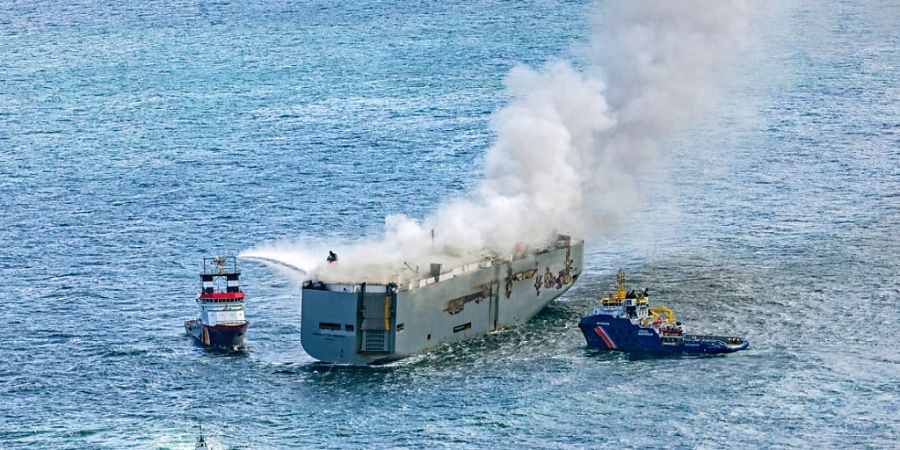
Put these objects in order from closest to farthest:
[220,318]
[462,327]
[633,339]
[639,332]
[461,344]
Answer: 1. [639,332]
2. [633,339]
3. [220,318]
4. [461,344]
5. [462,327]

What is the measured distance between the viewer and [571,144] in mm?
165250

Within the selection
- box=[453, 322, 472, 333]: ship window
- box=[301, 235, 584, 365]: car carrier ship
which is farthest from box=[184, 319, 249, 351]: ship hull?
box=[453, 322, 472, 333]: ship window

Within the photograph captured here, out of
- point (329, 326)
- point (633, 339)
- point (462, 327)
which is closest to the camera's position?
point (329, 326)

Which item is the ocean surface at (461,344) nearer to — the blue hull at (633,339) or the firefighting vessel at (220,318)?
the blue hull at (633,339)

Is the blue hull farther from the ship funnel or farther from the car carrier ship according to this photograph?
the car carrier ship

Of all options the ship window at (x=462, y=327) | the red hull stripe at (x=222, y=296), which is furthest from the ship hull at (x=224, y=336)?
the ship window at (x=462, y=327)

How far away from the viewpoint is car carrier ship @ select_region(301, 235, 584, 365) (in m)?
144

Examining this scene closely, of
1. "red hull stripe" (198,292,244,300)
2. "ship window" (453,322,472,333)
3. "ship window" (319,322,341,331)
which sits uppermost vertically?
"red hull stripe" (198,292,244,300)

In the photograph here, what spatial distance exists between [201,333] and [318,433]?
76.5 ft

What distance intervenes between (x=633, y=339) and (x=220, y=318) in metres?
29.1

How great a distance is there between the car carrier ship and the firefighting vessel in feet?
22.5

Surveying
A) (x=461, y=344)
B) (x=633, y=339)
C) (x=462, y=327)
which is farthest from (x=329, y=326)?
(x=633, y=339)

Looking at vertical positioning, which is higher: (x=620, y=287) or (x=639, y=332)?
(x=620, y=287)

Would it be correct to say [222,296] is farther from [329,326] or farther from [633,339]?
[633,339]
